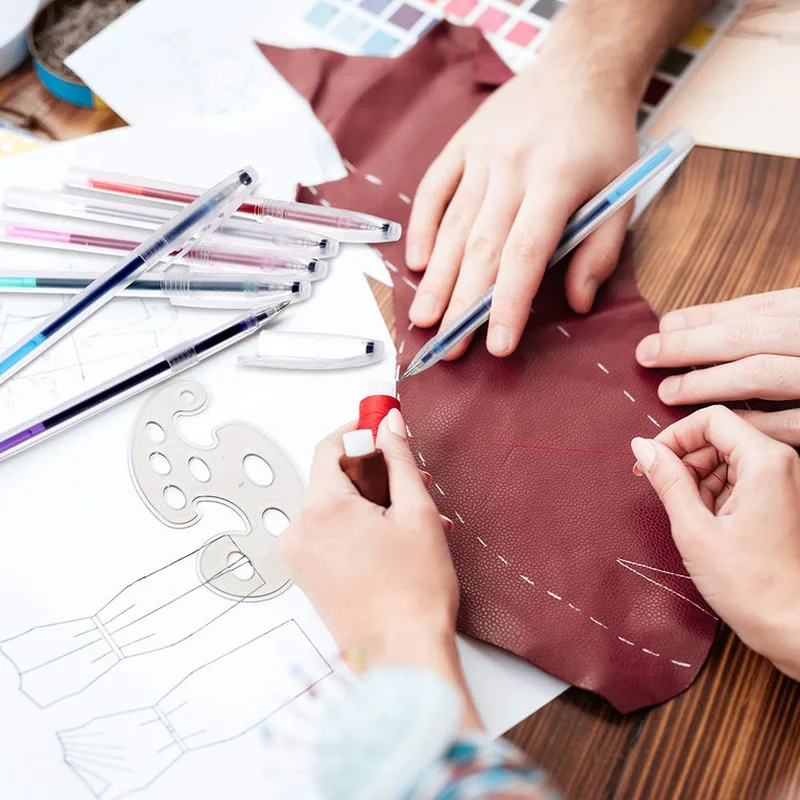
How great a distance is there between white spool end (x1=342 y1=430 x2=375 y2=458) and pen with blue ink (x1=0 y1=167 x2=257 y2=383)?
260 mm

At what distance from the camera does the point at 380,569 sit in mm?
→ 523

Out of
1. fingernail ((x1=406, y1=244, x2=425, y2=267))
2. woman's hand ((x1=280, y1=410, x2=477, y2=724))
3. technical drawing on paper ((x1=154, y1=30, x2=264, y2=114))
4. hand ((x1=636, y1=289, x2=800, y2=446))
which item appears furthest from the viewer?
technical drawing on paper ((x1=154, y1=30, x2=264, y2=114))

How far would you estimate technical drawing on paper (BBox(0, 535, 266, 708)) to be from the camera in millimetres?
573

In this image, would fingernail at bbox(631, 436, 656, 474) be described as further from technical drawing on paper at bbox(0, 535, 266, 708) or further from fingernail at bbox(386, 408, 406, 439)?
technical drawing on paper at bbox(0, 535, 266, 708)

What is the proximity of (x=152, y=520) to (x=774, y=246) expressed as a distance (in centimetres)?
61

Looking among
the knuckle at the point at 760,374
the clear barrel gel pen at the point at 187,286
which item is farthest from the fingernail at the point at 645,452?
the clear barrel gel pen at the point at 187,286

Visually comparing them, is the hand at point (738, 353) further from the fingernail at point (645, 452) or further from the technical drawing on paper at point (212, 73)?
the technical drawing on paper at point (212, 73)

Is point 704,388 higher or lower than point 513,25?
lower

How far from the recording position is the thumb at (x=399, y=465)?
1.81 feet

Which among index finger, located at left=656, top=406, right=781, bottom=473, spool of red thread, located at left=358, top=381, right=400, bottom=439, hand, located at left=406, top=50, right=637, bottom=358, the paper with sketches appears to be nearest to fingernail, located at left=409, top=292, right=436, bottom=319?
hand, located at left=406, top=50, right=637, bottom=358

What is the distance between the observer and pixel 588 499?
0.63 meters

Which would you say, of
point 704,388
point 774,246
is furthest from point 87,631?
point 774,246

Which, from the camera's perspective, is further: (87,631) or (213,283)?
(213,283)

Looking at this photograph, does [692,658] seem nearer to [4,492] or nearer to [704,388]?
[704,388]
